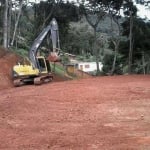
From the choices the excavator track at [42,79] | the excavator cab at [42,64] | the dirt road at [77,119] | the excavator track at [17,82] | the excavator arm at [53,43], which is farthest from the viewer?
the excavator arm at [53,43]

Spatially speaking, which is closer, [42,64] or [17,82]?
[17,82]

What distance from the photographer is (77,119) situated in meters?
13.8

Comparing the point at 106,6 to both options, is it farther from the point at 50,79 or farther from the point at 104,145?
the point at 104,145

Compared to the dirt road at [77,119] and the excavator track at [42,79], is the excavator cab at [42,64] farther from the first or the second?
the dirt road at [77,119]

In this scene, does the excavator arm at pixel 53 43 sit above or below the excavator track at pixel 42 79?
above

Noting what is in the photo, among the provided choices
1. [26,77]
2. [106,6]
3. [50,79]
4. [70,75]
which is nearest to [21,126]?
[26,77]

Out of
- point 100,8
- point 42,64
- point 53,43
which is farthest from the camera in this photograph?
point 100,8

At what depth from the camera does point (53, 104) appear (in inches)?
671

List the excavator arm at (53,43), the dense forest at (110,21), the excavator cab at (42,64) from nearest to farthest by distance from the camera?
1. the excavator cab at (42,64)
2. the excavator arm at (53,43)
3. the dense forest at (110,21)

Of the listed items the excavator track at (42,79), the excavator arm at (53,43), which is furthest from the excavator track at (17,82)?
the excavator arm at (53,43)

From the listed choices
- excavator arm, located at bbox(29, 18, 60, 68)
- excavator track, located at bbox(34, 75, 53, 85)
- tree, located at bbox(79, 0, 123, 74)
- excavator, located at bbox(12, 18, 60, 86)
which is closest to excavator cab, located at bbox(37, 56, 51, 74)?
excavator, located at bbox(12, 18, 60, 86)

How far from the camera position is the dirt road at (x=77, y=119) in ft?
33.9

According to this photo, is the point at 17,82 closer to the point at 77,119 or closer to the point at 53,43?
the point at 53,43

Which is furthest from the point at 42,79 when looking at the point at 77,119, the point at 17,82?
the point at 77,119
